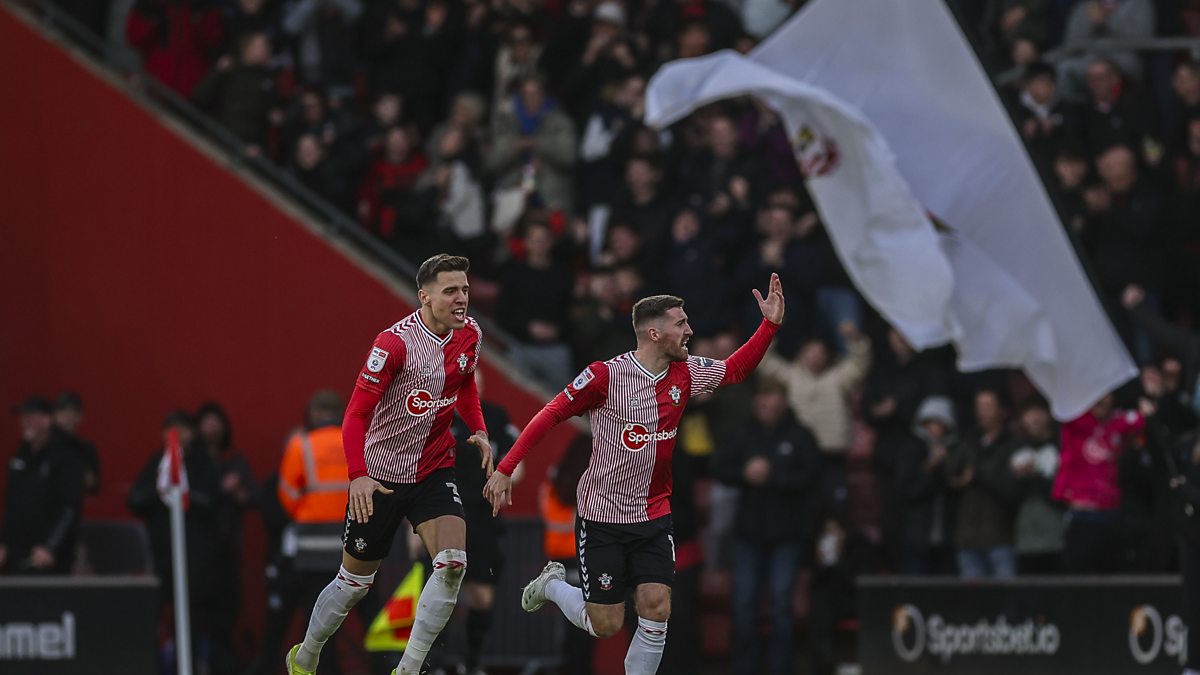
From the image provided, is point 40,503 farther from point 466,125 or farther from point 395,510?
point 395,510

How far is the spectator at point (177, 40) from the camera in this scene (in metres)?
21.0

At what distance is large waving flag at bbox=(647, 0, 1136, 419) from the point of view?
1520 cm

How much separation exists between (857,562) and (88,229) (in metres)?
8.31

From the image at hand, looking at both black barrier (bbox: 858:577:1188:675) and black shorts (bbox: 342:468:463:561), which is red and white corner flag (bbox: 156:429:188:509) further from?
black barrier (bbox: 858:577:1188:675)

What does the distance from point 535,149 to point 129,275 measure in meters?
4.29

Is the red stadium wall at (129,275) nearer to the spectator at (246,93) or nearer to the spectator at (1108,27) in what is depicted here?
the spectator at (246,93)

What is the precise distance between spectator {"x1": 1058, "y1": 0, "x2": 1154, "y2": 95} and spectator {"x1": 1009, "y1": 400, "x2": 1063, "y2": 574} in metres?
3.74

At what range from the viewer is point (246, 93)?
66.3 ft

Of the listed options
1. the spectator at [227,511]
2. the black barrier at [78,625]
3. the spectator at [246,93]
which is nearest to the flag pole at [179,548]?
the black barrier at [78,625]

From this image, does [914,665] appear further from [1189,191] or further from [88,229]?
[88,229]

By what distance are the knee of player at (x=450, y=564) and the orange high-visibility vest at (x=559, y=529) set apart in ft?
15.4

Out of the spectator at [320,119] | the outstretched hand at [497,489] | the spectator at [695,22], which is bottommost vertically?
the outstretched hand at [497,489]

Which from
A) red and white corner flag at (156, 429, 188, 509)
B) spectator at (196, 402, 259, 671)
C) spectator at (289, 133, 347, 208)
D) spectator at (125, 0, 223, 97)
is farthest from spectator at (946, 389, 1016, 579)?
spectator at (125, 0, 223, 97)

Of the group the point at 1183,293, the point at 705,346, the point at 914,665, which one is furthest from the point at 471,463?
the point at 1183,293
